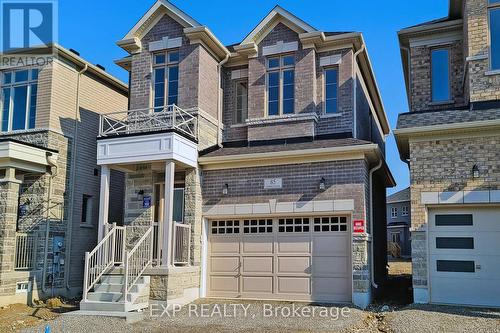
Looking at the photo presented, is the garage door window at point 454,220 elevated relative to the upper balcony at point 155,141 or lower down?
lower down

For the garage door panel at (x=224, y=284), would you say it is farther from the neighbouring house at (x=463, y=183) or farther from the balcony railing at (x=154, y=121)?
the neighbouring house at (x=463, y=183)

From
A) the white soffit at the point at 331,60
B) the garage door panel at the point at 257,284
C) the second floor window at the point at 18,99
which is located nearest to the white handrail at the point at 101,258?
the garage door panel at the point at 257,284

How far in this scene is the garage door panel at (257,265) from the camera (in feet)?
45.3

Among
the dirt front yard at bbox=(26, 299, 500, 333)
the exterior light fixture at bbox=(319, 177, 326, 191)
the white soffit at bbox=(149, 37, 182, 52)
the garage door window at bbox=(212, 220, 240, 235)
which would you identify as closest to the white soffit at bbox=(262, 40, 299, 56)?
the white soffit at bbox=(149, 37, 182, 52)

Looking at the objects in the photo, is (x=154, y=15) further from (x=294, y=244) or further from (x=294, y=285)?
(x=294, y=285)

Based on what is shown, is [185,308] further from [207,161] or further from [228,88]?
[228,88]

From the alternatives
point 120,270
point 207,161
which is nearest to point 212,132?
point 207,161

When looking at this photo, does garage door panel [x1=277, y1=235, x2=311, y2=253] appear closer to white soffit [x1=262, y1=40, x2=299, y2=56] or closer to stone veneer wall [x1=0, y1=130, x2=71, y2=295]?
white soffit [x1=262, y1=40, x2=299, y2=56]

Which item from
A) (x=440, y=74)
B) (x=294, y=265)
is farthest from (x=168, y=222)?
(x=440, y=74)

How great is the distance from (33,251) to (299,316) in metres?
8.54

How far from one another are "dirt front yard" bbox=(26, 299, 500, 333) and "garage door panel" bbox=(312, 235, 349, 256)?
4.87 ft

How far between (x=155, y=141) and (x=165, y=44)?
377 cm

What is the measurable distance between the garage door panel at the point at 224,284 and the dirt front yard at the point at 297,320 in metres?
1.64

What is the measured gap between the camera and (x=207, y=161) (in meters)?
14.3
